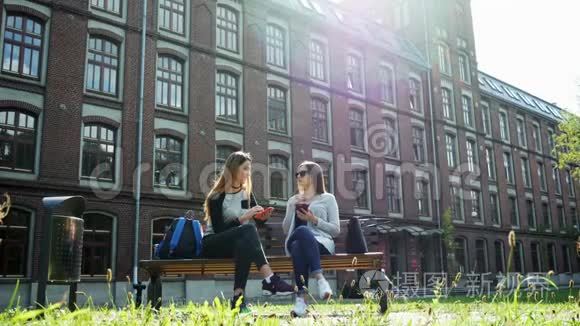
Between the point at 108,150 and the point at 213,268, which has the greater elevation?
the point at 108,150

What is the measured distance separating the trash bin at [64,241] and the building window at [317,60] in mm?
19732

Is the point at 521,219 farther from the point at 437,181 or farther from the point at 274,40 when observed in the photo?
the point at 274,40

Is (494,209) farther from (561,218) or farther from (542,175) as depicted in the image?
(561,218)

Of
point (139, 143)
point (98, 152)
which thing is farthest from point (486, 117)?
point (98, 152)

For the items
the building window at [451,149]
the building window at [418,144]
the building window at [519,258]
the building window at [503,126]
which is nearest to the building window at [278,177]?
the building window at [418,144]

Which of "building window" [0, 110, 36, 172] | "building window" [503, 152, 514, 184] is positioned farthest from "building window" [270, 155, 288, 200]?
"building window" [503, 152, 514, 184]

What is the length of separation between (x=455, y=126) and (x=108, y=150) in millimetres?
21383

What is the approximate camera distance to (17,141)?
15.6m

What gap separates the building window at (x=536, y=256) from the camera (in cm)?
3653

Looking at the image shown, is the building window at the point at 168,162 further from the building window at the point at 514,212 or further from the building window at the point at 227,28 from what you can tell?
the building window at the point at 514,212

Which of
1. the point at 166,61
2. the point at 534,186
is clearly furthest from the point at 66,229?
the point at 534,186

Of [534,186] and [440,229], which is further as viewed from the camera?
[534,186]

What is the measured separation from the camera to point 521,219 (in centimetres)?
3584

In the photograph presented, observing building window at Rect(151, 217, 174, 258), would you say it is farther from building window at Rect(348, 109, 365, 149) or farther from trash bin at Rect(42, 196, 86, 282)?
trash bin at Rect(42, 196, 86, 282)
